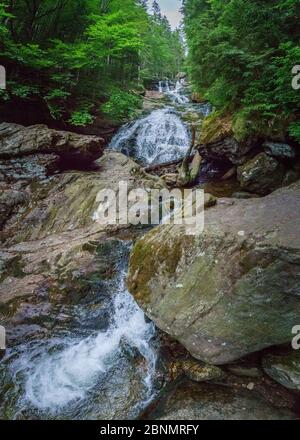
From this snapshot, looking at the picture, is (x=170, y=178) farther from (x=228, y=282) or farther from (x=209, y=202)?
(x=228, y=282)

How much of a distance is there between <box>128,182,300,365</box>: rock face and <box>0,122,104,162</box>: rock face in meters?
6.11

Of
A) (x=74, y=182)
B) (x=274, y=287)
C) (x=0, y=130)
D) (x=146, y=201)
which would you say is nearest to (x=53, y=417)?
(x=274, y=287)

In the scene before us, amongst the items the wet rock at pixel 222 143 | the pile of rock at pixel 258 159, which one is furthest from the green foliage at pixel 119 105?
the pile of rock at pixel 258 159

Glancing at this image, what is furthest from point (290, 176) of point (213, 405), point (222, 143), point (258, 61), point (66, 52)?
point (66, 52)

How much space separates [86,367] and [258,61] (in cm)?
748

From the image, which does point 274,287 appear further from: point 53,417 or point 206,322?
point 53,417

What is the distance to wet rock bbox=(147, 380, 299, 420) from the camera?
145 inches

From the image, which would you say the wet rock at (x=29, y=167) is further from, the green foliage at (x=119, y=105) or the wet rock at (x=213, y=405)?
the wet rock at (x=213, y=405)

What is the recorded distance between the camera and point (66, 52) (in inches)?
440

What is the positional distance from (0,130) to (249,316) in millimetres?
10317

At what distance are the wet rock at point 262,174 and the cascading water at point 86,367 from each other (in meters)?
4.63

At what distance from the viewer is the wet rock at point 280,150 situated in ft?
23.7

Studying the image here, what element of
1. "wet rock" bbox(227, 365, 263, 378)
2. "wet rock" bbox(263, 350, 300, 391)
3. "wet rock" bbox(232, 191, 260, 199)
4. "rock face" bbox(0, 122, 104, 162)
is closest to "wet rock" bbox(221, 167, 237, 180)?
"wet rock" bbox(232, 191, 260, 199)

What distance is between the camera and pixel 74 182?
9.45m
